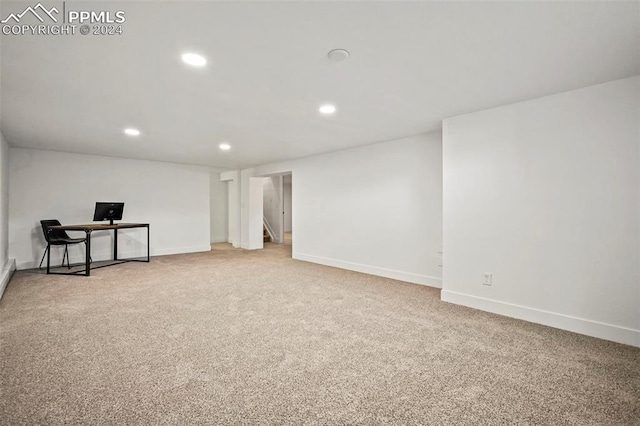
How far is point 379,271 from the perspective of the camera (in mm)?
4859

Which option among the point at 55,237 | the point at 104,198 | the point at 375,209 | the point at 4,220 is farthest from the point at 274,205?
the point at 4,220

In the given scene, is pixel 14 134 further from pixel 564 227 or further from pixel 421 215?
pixel 564 227

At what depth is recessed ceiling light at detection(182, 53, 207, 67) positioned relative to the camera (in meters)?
2.07

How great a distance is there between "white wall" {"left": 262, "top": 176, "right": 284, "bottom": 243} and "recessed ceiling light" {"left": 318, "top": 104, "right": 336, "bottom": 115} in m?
6.41

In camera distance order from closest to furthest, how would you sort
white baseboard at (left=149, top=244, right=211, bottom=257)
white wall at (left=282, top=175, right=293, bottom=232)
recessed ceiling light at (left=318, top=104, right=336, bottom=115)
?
recessed ceiling light at (left=318, top=104, right=336, bottom=115), white baseboard at (left=149, top=244, right=211, bottom=257), white wall at (left=282, top=175, right=293, bottom=232)

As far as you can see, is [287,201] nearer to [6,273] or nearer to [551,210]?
[6,273]

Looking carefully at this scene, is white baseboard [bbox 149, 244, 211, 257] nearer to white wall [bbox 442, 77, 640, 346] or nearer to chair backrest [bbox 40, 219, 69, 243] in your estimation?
chair backrest [bbox 40, 219, 69, 243]

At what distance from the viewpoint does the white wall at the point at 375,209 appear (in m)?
4.25

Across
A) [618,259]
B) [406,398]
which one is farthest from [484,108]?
[406,398]

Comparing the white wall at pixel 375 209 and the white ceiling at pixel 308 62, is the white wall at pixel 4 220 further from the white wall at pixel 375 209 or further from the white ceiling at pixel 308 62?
the white wall at pixel 375 209

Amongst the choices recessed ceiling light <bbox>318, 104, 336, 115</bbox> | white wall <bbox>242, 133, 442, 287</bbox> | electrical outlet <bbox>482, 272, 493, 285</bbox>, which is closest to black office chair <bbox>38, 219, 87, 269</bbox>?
white wall <bbox>242, 133, 442, 287</bbox>

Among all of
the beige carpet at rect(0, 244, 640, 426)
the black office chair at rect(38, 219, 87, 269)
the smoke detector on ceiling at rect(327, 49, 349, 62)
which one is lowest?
the beige carpet at rect(0, 244, 640, 426)

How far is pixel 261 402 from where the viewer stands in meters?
1.67

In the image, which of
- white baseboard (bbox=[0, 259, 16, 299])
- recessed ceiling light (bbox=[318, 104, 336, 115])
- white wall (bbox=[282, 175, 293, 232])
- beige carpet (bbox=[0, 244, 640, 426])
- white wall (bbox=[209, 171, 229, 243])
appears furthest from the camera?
white wall (bbox=[282, 175, 293, 232])
